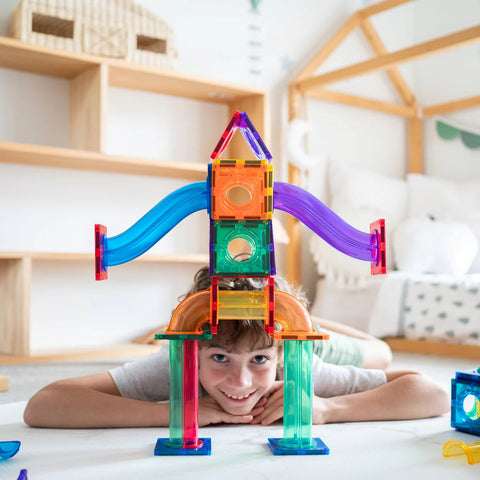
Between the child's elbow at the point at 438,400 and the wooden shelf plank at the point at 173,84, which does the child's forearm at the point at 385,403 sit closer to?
the child's elbow at the point at 438,400

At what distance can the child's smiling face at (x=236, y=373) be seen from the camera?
40.4 inches

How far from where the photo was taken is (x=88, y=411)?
3.59 ft

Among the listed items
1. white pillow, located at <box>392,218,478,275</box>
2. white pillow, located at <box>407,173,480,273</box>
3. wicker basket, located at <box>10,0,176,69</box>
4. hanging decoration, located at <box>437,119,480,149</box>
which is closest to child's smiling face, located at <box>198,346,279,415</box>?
wicker basket, located at <box>10,0,176,69</box>

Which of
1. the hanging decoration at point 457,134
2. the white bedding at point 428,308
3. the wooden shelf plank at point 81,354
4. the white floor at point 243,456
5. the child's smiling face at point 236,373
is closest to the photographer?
the white floor at point 243,456

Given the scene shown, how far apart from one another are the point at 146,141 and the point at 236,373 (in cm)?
150

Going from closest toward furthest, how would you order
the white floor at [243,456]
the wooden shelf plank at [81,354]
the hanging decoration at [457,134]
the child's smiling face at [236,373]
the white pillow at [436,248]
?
1. the white floor at [243,456]
2. the child's smiling face at [236,373]
3. the wooden shelf plank at [81,354]
4. the white pillow at [436,248]
5. the hanging decoration at [457,134]

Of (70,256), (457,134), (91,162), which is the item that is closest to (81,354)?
(70,256)

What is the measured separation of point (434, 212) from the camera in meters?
2.74

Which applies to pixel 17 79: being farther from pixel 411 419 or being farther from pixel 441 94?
pixel 441 94

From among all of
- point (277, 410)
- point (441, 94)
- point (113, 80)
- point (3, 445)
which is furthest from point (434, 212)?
point (3, 445)

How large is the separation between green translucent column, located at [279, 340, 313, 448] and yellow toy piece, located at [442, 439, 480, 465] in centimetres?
20

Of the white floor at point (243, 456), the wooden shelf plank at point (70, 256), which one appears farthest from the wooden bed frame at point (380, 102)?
the white floor at point (243, 456)

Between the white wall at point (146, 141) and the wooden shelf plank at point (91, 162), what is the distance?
51mm

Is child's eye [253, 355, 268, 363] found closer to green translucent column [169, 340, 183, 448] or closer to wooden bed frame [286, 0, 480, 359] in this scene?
green translucent column [169, 340, 183, 448]
